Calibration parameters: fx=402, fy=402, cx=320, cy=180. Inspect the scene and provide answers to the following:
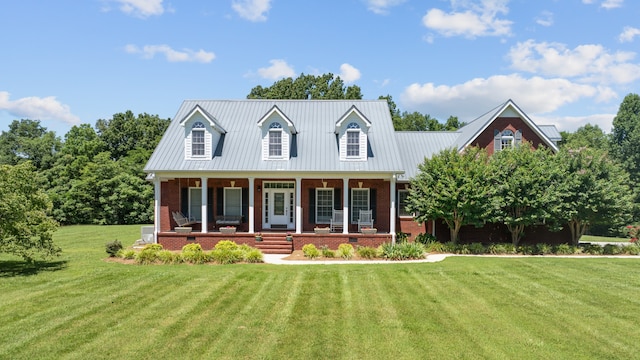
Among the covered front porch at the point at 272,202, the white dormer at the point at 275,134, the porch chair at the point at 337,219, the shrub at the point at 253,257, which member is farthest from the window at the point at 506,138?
the shrub at the point at 253,257

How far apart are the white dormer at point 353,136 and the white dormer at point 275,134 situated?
8.84 feet

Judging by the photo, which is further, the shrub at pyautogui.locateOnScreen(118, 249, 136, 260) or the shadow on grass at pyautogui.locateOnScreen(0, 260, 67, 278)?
the shrub at pyautogui.locateOnScreen(118, 249, 136, 260)

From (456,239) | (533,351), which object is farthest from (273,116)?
(533,351)

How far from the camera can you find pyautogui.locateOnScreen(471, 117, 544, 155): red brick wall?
2261cm

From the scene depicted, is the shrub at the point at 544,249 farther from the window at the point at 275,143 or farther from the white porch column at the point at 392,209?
the window at the point at 275,143

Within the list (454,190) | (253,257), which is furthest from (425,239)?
(253,257)

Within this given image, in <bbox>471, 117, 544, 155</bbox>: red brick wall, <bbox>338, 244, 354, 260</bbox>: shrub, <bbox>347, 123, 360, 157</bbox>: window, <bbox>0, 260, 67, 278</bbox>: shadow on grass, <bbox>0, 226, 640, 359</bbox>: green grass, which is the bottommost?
<bbox>0, 226, 640, 359</bbox>: green grass

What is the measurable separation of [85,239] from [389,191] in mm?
18487

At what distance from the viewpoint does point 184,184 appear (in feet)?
70.7

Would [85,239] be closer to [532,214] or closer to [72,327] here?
[72,327]

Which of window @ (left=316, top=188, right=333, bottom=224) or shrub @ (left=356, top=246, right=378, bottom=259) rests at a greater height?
window @ (left=316, top=188, right=333, bottom=224)

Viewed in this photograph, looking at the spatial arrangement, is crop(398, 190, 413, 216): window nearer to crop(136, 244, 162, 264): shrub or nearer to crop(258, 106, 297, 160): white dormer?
crop(258, 106, 297, 160): white dormer

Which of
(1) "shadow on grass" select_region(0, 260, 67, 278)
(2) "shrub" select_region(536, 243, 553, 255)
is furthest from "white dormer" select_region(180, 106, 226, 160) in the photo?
(2) "shrub" select_region(536, 243, 553, 255)

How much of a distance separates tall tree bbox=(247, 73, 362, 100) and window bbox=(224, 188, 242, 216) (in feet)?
96.2
